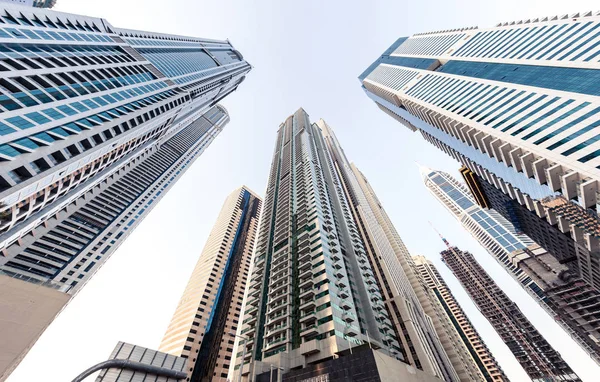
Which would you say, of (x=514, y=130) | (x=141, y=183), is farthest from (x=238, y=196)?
(x=514, y=130)

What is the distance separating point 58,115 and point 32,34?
2411 cm

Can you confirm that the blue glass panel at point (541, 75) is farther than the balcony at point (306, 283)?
No

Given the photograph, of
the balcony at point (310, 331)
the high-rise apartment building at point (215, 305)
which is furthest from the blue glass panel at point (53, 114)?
the balcony at point (310, 331)

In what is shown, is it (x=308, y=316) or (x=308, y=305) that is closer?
(x=308, y=316)

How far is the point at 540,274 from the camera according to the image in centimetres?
11688

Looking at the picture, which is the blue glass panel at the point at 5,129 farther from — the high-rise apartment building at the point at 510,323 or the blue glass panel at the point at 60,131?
the high-rise apartment building at the point at 510,323

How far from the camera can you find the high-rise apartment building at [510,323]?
133 metres

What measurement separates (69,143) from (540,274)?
174 m

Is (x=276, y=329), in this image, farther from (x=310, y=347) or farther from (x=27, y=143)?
(x=27, y=143)

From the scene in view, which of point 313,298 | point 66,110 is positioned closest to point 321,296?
point 313,298

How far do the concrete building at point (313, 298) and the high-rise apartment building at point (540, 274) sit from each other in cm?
8357

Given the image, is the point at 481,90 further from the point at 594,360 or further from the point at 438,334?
the point at 594,360

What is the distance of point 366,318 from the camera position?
48656mm

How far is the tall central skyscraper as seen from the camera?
40812 mm
